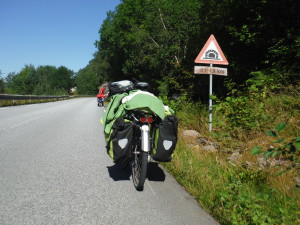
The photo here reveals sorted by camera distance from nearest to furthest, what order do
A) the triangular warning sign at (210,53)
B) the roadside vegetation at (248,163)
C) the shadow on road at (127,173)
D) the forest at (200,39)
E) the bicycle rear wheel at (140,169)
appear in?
the roadside vegetation at (248,163)
the bicycle rear wheel at (140,169)
the shadow on road at (127,173)
the triangular warning sign at (210,53)
the forest at (200,39)

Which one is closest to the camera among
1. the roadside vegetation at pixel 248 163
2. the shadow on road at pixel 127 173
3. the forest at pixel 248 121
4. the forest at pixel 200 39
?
the roadside vegetation at pixel 248 163

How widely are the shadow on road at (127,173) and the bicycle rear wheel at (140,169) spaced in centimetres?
35

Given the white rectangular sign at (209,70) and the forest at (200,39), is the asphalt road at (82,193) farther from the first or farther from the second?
the forest at (200,39)

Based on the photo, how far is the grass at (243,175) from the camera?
2613mm

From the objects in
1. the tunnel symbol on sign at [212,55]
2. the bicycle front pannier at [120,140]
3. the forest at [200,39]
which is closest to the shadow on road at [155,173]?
the bicycle front pannier at [120,140]

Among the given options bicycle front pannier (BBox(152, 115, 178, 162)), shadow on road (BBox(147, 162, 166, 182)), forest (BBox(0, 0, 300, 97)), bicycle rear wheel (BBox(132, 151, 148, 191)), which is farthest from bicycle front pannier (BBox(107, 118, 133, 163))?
forest (BBox(0, 0, 300, 97))

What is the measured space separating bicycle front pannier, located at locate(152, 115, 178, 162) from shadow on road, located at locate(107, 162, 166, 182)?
710mm

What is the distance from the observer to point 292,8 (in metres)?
8.02

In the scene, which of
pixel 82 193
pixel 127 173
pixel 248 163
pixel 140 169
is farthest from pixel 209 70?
pixel 82 193

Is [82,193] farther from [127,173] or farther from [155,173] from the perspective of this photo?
[155,173]

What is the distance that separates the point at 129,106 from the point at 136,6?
37.4 metres

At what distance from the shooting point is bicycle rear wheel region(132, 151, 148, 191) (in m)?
3.44

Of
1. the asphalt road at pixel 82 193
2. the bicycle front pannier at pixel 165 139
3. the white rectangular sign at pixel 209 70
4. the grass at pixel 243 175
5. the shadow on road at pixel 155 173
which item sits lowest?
the shadow on road at pixel 155 173

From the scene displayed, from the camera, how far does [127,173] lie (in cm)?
439
